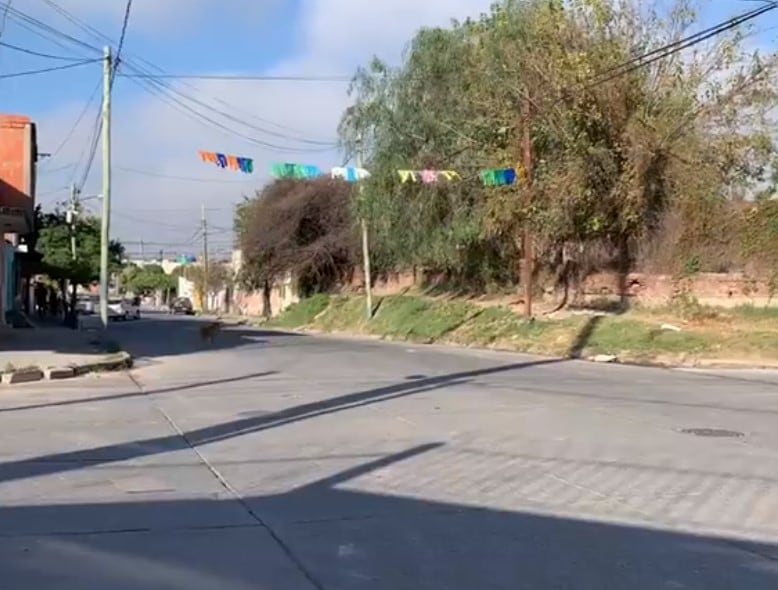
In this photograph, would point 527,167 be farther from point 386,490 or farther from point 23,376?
point 386,490

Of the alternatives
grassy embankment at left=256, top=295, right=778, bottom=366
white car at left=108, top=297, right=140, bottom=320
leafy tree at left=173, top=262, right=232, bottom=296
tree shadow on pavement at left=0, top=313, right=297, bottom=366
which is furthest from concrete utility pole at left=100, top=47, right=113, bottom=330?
leafy tree at left=173, top=262, right=232, bottom=296

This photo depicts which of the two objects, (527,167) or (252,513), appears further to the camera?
(527,167)

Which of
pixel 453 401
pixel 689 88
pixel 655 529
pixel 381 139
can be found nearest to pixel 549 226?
pixel 689 88

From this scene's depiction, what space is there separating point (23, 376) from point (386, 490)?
1292 cm

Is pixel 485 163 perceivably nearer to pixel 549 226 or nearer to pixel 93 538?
pixel 549 226

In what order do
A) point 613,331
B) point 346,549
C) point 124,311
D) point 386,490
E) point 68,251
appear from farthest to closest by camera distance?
point 124,311 → point 68,251 → point 613,331 → point 386,490 → point 346,549

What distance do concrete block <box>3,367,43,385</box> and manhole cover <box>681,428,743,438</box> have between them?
12.4 metres

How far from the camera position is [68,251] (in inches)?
2402

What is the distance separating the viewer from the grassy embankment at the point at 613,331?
92.3ft

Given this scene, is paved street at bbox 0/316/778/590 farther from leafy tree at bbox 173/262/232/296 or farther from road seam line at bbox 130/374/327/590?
leafy tree at bbox 173/262/232/296

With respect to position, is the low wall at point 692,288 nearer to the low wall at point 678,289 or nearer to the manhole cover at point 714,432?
the low wall at point 678,289

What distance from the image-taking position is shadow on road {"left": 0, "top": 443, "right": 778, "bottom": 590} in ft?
20.5

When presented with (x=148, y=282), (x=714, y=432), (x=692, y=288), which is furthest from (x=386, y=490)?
(x=148, y=282)

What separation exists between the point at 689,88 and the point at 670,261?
563 cm
